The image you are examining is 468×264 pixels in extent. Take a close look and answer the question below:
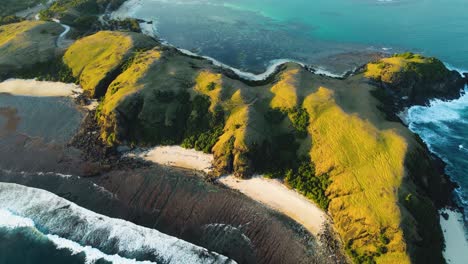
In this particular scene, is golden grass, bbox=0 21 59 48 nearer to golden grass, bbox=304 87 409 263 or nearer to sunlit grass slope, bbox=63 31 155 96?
sunlit grass slope, bbox=63 31 155 96

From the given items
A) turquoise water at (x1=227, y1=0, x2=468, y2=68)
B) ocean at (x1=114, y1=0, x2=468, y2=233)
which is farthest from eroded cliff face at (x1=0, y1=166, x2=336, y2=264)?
turquoise water at (x1=227, y1=0, x2=468, y2=68)

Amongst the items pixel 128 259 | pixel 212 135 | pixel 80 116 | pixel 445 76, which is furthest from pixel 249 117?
pixel 445 76

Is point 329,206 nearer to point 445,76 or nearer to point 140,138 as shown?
point 140,138

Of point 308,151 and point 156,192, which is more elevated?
point 308,151

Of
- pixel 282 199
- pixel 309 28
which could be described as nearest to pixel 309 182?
pixel 282 199

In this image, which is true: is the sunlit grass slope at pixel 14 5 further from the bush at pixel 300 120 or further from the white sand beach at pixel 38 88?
the bush at pixel 300 120
